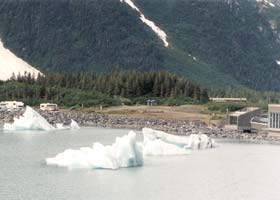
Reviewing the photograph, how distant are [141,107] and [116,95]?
1253 centimetres

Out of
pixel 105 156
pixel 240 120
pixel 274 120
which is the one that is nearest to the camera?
pixel 105 156

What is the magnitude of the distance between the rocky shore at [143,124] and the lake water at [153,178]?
1774cm

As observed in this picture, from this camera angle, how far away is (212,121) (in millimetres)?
111375

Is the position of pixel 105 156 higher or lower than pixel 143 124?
lower

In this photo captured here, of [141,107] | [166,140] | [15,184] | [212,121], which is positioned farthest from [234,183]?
[141,107]

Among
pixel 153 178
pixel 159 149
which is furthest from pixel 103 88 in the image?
pixel 153 178

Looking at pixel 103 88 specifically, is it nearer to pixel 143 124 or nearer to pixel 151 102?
pixel 151 102

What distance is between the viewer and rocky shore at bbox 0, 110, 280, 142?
98.2 m

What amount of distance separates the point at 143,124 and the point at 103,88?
109 feet

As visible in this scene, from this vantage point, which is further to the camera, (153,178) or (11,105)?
(11,105)

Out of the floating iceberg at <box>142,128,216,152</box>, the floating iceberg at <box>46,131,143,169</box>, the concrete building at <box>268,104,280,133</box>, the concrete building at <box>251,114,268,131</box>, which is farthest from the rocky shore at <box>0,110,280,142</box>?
the floating iceberg at <box>46,131,143,169</box>

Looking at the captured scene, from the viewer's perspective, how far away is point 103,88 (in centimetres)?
14238

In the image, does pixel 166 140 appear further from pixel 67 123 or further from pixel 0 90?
pixel 0 90

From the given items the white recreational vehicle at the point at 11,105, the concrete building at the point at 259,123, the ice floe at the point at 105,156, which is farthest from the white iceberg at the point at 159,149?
the white recreational vehicle at the point at 11,105
